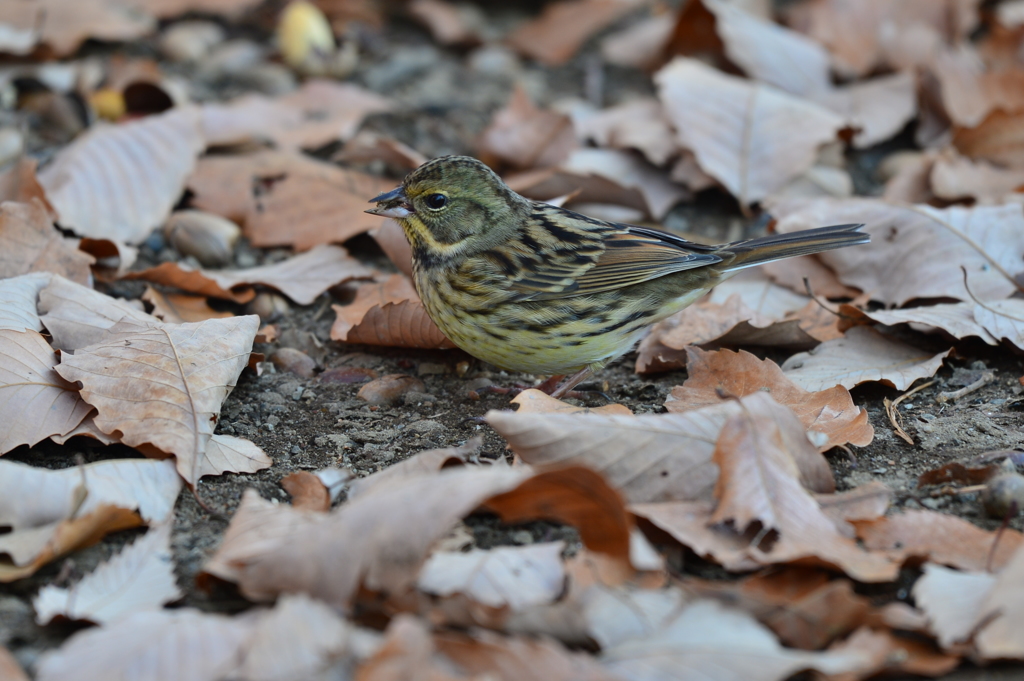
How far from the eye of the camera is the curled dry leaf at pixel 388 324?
15.3 ft

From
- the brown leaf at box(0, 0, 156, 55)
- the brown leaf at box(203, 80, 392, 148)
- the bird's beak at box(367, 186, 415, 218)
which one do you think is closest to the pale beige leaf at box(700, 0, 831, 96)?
the brown leaf at box(203, 80, 392, 148)

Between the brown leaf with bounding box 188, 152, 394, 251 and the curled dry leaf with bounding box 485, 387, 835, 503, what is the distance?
2.65 meters

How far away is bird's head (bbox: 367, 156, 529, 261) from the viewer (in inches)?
188

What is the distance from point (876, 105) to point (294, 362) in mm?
4790

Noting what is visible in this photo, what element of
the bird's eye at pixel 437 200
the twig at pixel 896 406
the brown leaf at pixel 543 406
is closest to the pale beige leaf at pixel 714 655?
the brown leaf at pixel 543 406

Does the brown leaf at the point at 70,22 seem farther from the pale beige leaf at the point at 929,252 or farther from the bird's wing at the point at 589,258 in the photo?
the pale beige leaf at the point at 929,252

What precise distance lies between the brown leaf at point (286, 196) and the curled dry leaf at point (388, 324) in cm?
78

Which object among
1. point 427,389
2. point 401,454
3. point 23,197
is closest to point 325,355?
point 427,389

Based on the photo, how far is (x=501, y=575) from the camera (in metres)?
2.83

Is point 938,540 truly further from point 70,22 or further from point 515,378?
point 70,22

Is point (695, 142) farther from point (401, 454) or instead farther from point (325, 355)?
point (401, 454)

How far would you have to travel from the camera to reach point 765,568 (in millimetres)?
2994

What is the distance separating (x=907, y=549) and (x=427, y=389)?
2284mm

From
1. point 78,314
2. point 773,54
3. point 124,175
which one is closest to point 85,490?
point 78,314
